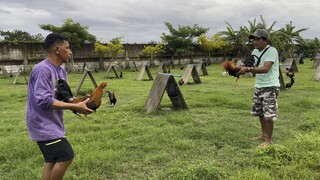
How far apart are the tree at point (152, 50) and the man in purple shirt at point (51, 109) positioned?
86.8 feet

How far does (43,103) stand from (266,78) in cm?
334

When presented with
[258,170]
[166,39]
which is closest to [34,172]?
[258,170]

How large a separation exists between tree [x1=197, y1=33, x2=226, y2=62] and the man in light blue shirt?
28651 millimetres

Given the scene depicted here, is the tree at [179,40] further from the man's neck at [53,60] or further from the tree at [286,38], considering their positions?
the man's neck at [53,60]

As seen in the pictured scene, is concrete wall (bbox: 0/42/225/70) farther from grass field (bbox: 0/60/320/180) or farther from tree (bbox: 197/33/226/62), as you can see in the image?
grass field (bbox: 0/60/320/180)

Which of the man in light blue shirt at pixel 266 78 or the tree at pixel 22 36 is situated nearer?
the man in light blue shirt at pixel 266 78

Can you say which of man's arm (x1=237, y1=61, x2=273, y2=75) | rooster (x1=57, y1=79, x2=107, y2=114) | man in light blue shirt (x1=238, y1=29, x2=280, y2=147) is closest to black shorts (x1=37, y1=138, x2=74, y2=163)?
rooster (x1=57, y1=79, x2=107, y2=114)

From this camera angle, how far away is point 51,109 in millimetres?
2738

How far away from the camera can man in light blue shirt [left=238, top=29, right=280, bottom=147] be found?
477cm

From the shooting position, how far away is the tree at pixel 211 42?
109ft

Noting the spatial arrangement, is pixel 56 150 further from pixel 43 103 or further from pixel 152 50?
pixel 152 50

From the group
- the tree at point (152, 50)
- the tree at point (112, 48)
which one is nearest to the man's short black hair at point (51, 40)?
the tree at point (112, 48)

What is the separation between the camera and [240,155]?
449cm

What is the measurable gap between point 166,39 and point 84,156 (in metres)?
27.8
